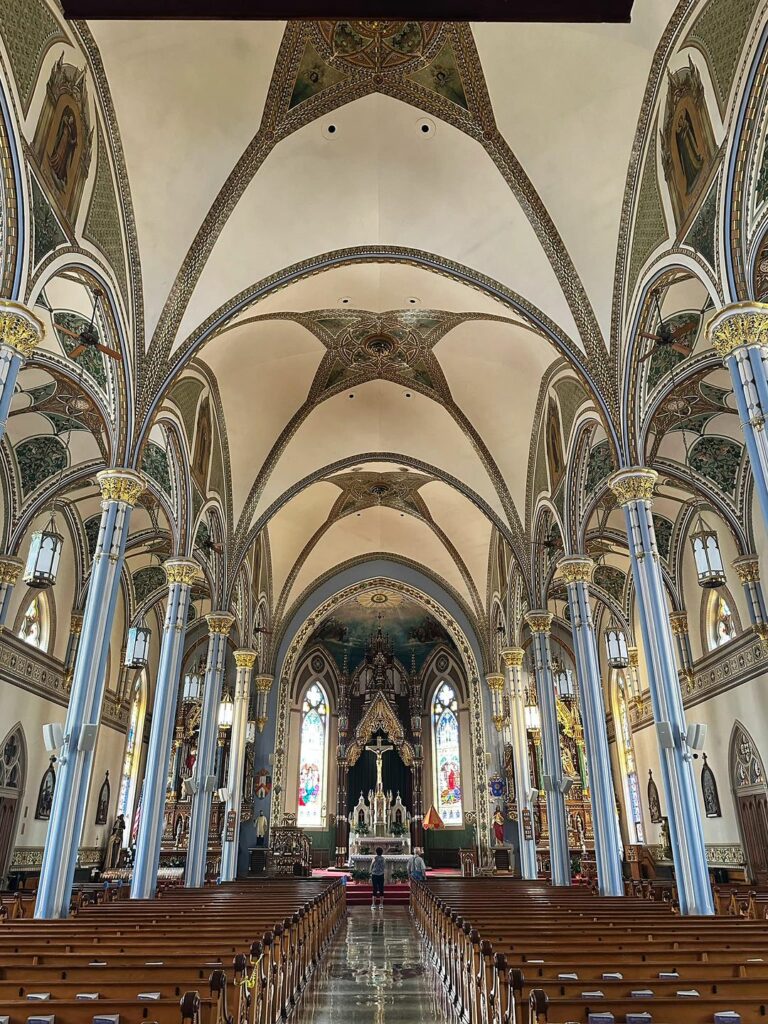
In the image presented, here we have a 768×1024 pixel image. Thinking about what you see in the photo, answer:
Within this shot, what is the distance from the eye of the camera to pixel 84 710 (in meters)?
11.4

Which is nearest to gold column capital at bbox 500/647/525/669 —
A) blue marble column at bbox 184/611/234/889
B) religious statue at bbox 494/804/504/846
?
religious statue at bbox 494/804/504/846

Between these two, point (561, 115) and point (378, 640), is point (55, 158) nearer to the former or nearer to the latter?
point (561, 115)

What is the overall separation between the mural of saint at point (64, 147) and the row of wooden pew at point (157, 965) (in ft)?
32.8

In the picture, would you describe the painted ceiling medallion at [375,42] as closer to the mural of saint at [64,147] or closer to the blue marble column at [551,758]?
the mural of saint at [64,147]

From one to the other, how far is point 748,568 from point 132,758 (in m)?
22.9

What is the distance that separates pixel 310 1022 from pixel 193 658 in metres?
25.2

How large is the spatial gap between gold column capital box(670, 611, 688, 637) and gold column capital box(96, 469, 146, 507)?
16292 mm

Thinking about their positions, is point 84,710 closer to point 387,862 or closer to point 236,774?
point 236,774

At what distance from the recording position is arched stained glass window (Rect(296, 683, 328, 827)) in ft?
110

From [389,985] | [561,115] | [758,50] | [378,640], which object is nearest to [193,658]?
[378,640]

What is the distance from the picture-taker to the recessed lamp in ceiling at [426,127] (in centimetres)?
1297

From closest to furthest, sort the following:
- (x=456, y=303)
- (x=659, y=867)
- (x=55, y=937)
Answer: (x=55, y=937) → (x=456, y=303) → (x=659, y=867)

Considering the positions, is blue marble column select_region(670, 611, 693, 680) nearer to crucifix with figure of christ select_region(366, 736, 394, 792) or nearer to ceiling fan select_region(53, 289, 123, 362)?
crucifix with figure of christ select_region(366, 736, 394, 792)

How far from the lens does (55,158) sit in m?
10.7
